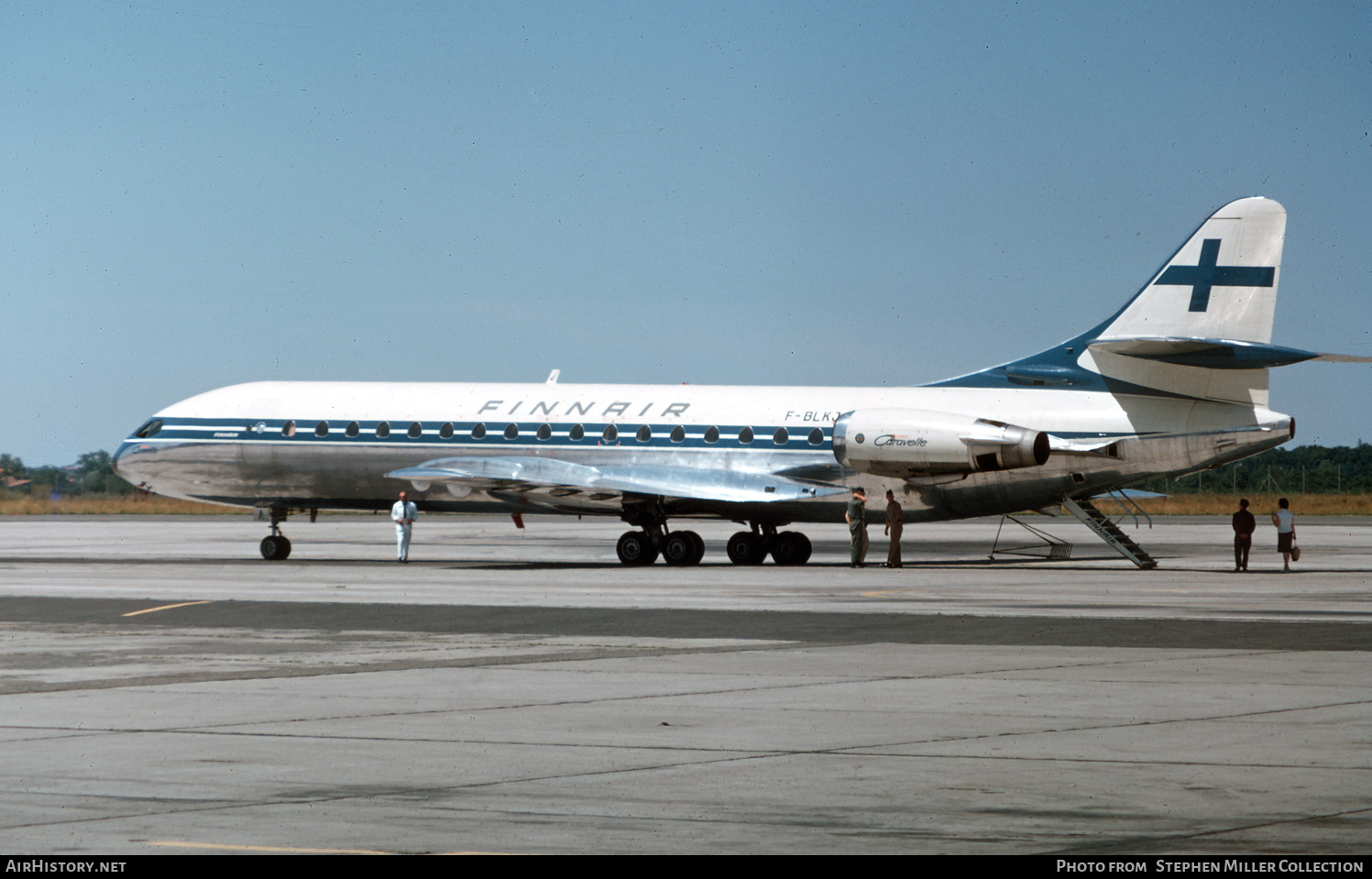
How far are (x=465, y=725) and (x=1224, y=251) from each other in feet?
81.7

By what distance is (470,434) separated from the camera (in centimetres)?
3616

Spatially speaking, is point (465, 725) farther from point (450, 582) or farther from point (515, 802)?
point (450, 582)

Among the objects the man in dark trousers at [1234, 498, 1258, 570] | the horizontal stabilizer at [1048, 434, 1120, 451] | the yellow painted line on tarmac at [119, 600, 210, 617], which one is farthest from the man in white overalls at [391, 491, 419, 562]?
the man in dark trousers at [1234, 498, 1258, 570]

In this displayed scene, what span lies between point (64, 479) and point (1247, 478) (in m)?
75.8

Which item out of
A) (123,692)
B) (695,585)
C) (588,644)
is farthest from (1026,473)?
(123,692)

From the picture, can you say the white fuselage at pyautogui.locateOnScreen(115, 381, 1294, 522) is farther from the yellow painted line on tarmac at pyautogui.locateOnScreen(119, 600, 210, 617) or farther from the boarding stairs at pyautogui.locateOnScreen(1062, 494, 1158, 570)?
the yellow painted line on tarmac at pyautogui.locateOnScreen(119, 600, 210, 617)

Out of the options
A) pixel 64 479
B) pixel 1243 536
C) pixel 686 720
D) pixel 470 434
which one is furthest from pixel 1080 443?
pixel 64 479

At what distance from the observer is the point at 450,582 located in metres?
27.4

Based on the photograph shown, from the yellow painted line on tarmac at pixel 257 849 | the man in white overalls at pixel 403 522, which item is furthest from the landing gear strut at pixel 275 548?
the yellow painted line on tarmac at pixel 257 849

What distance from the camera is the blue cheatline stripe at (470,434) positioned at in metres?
34.7

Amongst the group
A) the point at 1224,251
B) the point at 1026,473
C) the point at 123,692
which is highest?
the point at 1224,251

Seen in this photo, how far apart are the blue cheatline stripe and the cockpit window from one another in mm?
81

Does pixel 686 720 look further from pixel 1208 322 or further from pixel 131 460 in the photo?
pixel 131 460

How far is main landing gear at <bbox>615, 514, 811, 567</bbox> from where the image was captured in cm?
3441
